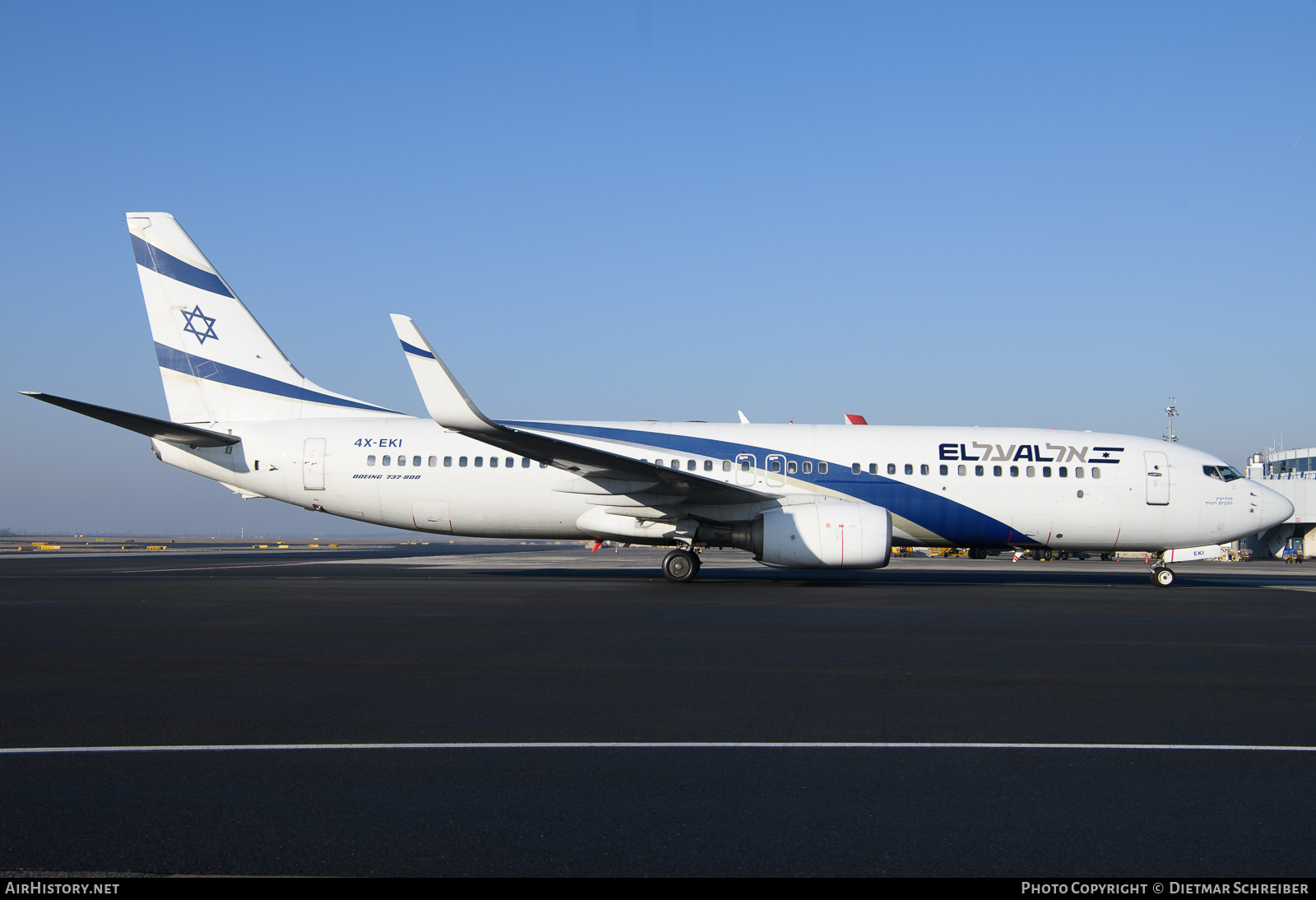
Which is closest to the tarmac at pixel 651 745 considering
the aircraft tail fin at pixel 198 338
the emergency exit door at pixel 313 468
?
the emergency exit door at pixel 313 468

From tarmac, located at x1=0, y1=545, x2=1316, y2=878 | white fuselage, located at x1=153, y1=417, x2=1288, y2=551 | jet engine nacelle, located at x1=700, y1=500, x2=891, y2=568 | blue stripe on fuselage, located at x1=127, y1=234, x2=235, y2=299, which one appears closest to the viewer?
tarmac, located at x1=0, y1=545, x2=1316, y2=878

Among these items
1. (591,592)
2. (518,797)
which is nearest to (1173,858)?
(518,797)

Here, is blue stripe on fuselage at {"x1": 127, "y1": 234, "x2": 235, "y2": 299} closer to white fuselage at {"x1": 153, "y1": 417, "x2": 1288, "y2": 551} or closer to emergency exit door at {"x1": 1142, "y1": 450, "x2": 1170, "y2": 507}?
white fuselage at {"x1": 153, "y1": 417, "x2": 1288, "y2": 551}

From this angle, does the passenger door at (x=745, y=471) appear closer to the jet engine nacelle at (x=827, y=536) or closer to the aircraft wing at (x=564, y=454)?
the aircraft wing at (x=564, y=454)

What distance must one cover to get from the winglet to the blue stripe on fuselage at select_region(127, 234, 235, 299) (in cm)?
840

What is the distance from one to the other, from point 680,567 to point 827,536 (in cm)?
321

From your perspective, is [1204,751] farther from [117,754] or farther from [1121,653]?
[117,754]

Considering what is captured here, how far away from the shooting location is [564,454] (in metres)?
16.3

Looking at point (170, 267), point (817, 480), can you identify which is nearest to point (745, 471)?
point (817, 480)

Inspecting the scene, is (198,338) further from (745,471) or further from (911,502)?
(911,502)

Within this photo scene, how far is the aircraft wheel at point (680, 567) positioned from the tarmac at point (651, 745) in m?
6.36

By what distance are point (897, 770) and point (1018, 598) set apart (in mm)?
11865

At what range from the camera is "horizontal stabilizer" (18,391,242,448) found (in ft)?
54.9

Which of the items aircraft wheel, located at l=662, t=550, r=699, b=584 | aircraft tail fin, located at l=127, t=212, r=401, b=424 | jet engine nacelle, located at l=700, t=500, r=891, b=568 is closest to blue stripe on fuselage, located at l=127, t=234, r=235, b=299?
aircraft tail fin, located at l=127, t=212, r=401, b=424
